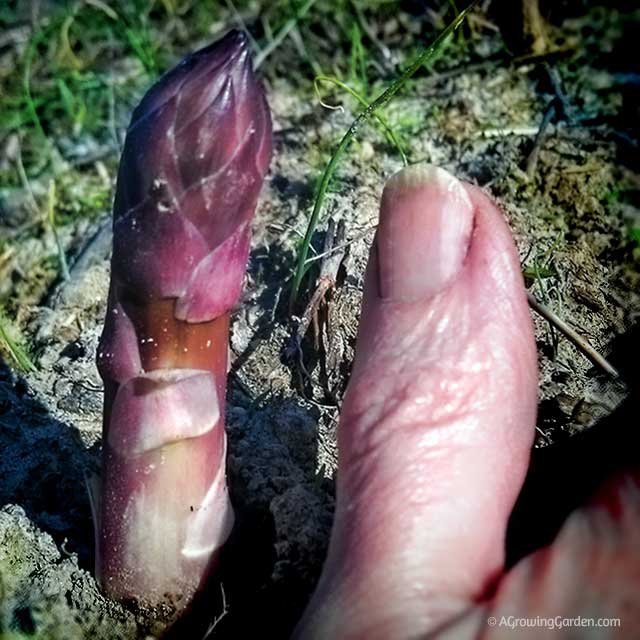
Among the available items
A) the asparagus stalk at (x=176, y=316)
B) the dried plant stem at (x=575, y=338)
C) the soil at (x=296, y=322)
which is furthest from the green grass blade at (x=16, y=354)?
the dried plant stem at (x=575, y=338)

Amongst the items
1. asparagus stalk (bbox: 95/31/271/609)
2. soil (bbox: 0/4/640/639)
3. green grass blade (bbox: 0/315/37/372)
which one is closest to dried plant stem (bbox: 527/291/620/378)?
soil (bbox: 0/4/640/639)

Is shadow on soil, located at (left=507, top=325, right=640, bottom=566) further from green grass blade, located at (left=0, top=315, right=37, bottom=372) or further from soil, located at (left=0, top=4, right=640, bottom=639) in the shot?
green grass blade, located at (left=0, top=315, right=37, bottom=372)

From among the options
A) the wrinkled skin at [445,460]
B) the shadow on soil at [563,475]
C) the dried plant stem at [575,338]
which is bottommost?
the shadow on soil at [563,475]

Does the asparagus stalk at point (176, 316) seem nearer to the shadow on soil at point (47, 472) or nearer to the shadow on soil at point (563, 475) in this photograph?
the shadow on soil at point (47, 472)

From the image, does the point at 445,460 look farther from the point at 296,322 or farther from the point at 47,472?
the point at 47,472

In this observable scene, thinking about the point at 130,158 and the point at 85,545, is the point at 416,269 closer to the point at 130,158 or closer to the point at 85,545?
the point at 130,158

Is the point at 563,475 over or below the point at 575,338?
below

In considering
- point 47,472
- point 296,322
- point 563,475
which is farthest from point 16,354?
point 563,475
